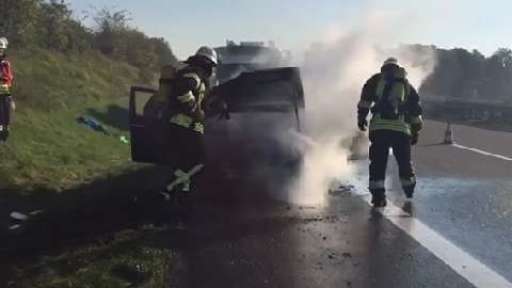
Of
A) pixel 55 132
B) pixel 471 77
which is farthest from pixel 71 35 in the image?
pixel 471 77

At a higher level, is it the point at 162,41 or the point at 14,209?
the point at 162,41

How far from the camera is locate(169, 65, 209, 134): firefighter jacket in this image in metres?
8.14

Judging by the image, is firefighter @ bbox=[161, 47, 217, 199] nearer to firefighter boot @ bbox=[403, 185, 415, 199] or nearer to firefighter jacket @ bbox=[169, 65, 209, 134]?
firefighter jacket @ bbox=[169, 65, 209, 134]

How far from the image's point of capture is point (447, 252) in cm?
632

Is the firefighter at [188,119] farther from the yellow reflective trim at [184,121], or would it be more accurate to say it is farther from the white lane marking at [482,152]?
the white lane marking at [482,152]

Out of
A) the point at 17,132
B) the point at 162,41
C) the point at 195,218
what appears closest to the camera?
the point at 195,218

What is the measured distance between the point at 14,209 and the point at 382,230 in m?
4.02

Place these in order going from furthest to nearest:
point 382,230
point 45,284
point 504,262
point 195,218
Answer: point 195,218, point 382,230, point 504,262, point 45,284

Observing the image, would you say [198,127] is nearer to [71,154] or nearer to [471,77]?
[71,154]

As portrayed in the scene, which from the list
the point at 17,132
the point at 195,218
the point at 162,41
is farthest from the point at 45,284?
the point at 162,41

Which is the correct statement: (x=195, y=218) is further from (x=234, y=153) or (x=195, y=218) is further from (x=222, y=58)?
(x=222, y=58)

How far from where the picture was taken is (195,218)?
25.2 feet

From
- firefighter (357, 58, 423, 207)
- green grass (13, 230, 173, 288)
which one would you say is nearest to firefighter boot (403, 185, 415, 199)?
firefighter (357, 58, 423, 207)

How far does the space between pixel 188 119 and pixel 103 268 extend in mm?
3084
